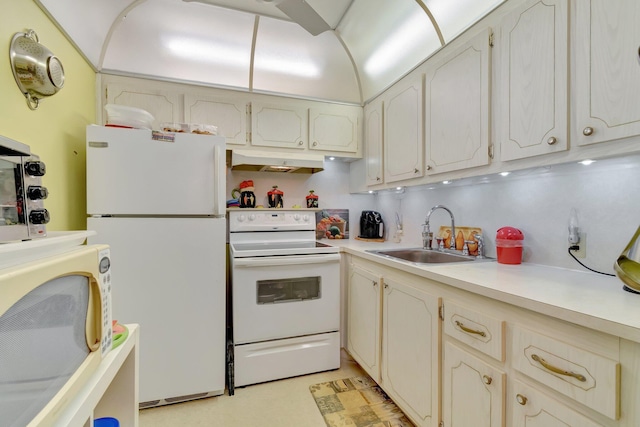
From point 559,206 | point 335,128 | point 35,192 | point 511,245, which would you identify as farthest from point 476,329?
point 335,128

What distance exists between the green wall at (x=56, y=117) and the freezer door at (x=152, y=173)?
14 centimetres

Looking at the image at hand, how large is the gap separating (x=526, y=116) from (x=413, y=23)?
3.77 ft

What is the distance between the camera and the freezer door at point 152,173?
5.31ft

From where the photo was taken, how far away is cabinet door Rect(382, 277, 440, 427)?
51.6 inches

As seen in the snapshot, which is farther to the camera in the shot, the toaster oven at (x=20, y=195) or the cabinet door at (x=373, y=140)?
the cabinet door at (x=373, y=140)

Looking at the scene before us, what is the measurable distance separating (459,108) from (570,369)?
1272mm

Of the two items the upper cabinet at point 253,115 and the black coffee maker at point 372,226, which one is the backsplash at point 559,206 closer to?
the black coffee maker at point 372,226

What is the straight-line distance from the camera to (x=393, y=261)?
161 centimetres

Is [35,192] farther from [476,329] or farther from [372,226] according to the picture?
[372,226]

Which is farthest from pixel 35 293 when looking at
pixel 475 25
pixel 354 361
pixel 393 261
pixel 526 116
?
pixel 354 361

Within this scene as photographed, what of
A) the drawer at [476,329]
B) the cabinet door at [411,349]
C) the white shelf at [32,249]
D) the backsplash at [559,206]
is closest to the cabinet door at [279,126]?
the backsplash at [559,206]

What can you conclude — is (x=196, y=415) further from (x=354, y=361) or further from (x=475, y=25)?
(x=475, y=25)

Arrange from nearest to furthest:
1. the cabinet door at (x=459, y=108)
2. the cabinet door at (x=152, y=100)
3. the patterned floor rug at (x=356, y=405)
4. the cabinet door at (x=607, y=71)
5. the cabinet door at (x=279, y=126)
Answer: the cabinet door at (x=607, y=71), the cabinet door at (x=459, y=108), the patterned floor rug at (x=356, y=405), the cabinet door at (x=152, y=100), the cabinet door at (x=279, y=126)

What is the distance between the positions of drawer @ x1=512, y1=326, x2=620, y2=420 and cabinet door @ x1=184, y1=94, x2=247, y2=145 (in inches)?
85.2
